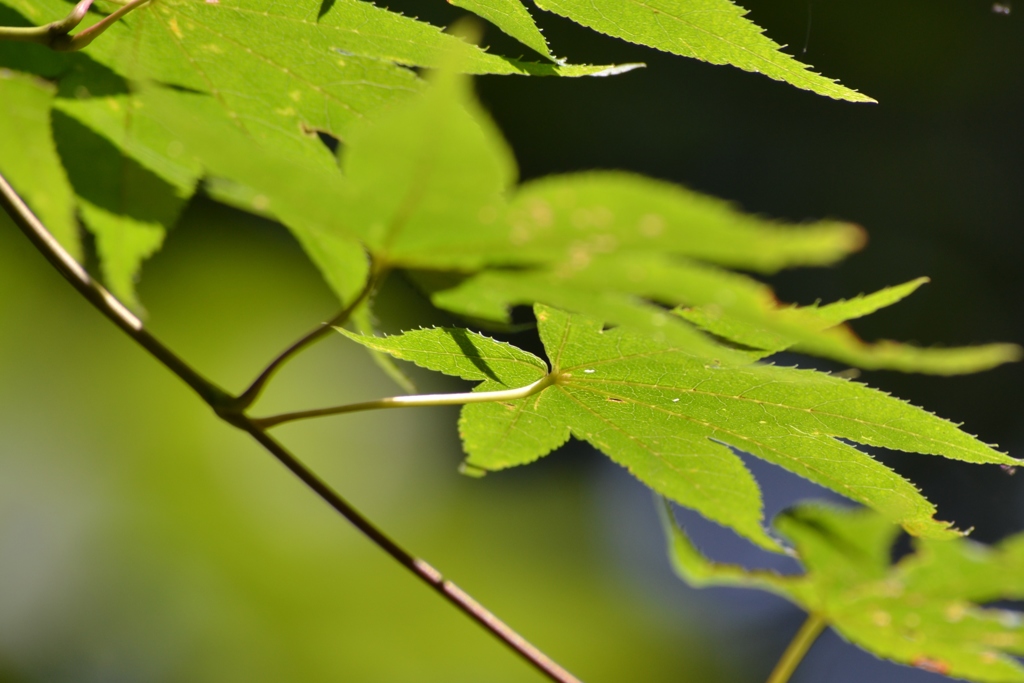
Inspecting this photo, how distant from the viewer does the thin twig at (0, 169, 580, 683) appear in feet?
1.67

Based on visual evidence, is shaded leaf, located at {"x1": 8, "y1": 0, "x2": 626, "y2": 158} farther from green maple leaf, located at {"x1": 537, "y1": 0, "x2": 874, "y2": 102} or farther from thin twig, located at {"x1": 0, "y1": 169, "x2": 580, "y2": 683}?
thin twig, located at {"x1": 0, "y1": 169, "x2": 580, "y2": 683}

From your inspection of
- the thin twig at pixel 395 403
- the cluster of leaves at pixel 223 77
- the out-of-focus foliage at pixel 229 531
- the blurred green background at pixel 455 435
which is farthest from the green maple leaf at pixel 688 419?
the out-of-focus foliage at pixel 229 531

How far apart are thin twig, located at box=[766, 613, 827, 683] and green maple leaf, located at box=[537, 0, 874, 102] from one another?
454 millimetres

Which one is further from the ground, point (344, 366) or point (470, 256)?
point (470, 256)

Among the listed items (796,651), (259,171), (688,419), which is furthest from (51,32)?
(796,651)

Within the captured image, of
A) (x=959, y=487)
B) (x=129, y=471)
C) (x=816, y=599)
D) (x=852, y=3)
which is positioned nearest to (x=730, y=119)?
(x=852, y=3)

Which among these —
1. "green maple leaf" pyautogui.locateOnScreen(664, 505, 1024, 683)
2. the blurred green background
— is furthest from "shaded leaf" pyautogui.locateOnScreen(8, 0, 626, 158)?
the blurred green background

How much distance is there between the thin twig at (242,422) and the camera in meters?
0.51

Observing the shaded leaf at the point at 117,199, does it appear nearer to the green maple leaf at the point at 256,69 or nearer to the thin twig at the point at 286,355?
the green maple leaf at the point at 256,69

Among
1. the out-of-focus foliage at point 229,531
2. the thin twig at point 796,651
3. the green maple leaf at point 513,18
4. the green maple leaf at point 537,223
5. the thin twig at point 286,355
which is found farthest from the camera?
the out-of-focus foliage at point 229,531

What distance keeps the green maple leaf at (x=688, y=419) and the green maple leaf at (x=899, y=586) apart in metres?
0.11

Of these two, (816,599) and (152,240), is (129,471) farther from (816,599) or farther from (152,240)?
(816,599)

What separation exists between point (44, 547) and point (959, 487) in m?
4.35

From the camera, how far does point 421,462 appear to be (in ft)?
12.3
